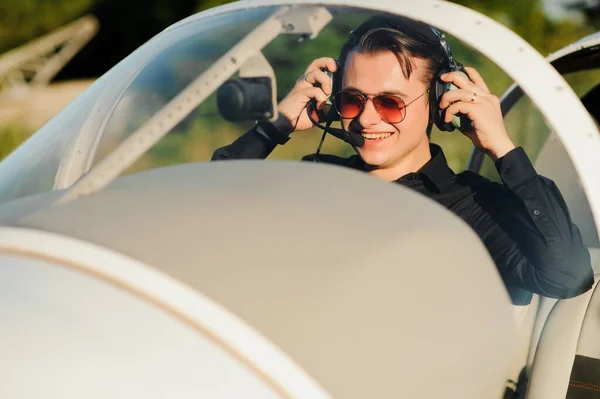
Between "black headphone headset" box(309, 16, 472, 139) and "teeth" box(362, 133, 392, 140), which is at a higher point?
"black headphone headset" box(309, 16, 472, 139)

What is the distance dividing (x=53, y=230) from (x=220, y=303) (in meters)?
0.34

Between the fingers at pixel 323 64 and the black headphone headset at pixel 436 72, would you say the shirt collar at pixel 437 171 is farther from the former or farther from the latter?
the fingers at pixel 323 64

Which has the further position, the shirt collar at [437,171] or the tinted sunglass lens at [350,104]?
the shirt collar at [437,171]

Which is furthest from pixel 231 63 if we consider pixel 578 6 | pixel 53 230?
pixel 578 6

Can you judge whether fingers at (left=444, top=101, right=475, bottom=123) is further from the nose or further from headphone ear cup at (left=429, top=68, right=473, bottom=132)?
the nose

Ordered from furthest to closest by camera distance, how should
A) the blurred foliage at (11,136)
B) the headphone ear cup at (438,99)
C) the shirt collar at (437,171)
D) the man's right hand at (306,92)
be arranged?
the blurred foliage at (11,136) → the shirt collar at (437,171) → the headphone ear cup at (438,99) → the man's right hand at (306,92)

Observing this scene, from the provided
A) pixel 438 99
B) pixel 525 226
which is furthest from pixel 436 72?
pixel 525 226

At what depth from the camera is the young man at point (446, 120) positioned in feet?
6.31

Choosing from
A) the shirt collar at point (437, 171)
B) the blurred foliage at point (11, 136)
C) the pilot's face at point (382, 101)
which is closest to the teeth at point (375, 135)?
the pilot's face at point (382, 101)

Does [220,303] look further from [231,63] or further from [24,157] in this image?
[24,157]

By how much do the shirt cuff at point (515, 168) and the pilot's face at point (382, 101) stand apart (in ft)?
0.75

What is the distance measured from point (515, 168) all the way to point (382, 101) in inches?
13.3

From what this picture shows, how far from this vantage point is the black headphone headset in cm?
191

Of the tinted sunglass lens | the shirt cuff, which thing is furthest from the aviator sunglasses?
the shirt cuff
